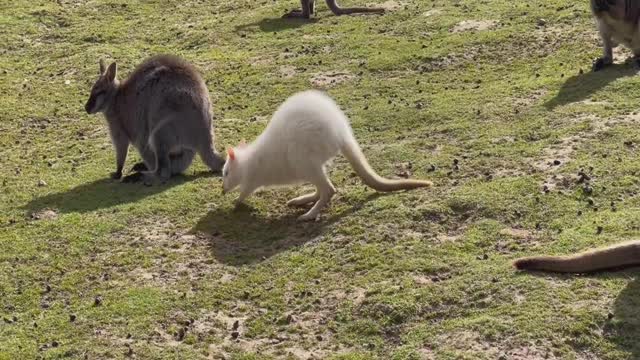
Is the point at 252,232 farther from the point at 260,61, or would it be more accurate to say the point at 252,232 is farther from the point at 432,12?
the point at 432,12

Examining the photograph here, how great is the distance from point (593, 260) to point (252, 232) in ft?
8.21

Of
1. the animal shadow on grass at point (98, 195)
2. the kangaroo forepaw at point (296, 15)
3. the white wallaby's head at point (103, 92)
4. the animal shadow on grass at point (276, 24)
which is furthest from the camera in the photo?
the kangaroo forepaw at point (296, 15)

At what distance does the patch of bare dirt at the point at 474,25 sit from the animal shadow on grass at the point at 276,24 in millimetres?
2345

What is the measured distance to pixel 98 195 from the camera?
7.50m

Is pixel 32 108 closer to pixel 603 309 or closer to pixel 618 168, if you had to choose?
pixel 618 168

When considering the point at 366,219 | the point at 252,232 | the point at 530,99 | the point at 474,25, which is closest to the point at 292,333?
the point at 366,219

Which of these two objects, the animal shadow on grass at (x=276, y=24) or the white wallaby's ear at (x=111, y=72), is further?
the animal shadow on grass at (x=276, y=24)

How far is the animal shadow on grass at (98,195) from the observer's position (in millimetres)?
7266

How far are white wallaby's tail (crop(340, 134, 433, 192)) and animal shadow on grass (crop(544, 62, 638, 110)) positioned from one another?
2079 millimetres

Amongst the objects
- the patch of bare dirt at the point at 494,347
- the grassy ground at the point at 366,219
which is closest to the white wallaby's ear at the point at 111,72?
the grassy ground at the point at 366,219

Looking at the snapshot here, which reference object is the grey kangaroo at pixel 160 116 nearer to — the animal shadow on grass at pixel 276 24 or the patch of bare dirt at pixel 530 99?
the patch of bare dirt at pixel 530 99

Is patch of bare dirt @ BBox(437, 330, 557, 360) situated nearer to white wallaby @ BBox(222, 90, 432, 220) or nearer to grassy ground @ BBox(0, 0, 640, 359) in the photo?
grassy ground @ BBox(0, 0, 640, 359)

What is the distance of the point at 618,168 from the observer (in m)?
6.54

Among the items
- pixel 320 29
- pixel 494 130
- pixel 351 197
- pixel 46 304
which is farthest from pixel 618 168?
pixel 320 29
